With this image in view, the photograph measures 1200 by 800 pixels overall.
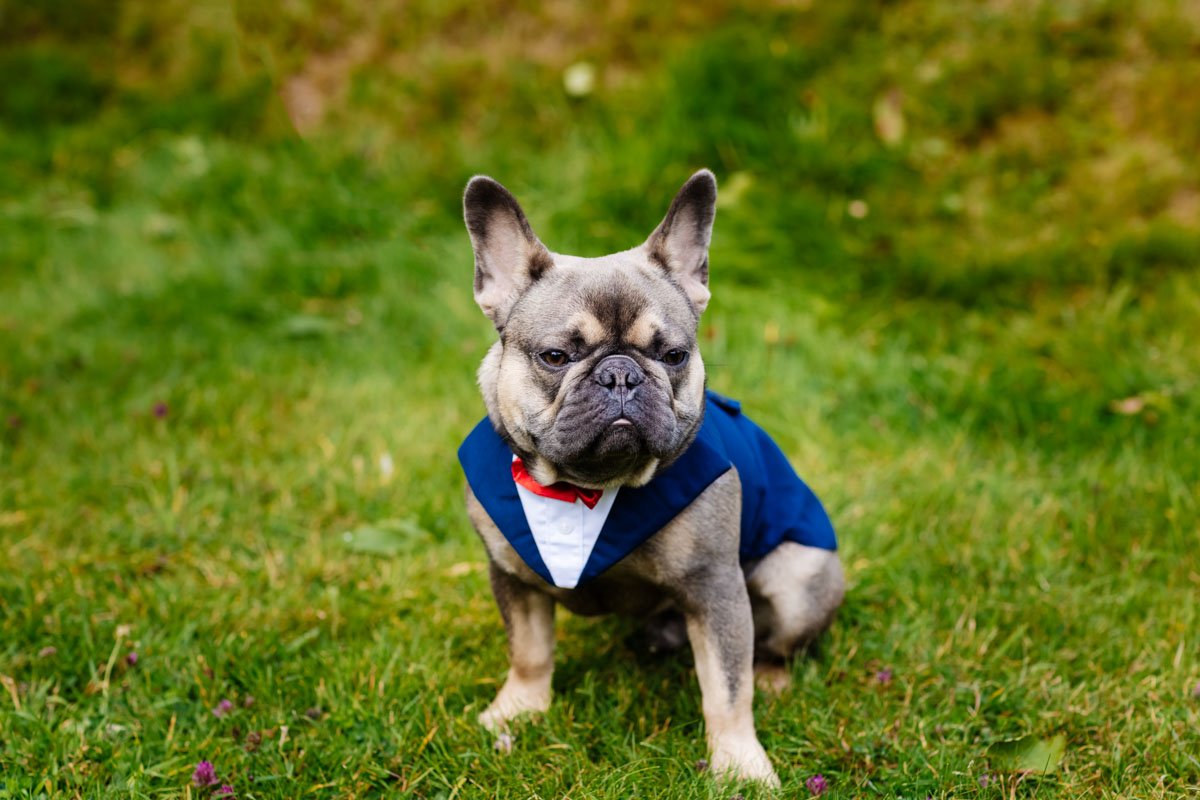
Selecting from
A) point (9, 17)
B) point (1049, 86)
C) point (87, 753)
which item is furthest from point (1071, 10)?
point (9, 17)

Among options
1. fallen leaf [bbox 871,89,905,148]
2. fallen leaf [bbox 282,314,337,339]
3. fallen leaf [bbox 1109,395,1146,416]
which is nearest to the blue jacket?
fallen leaf [bbox 1109,395,1146,416]

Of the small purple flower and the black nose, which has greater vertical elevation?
the black nose

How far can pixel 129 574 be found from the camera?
14.3 feet

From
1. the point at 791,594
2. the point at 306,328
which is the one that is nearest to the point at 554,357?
the point at 791,594

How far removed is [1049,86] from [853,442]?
10.2 ft

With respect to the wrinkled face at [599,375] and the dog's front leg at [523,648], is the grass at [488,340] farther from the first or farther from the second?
the wrinkled face at [599,375]

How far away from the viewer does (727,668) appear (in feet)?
10.8

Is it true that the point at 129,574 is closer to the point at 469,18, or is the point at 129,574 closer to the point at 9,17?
the point at 469,18

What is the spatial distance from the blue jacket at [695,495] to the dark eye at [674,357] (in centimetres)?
29

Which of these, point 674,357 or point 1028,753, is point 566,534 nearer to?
point 674,357

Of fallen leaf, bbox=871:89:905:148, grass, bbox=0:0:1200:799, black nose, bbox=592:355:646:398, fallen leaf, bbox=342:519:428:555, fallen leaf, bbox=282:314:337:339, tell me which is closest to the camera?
black nose, bbox=592:355:646:398

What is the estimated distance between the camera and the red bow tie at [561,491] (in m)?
3.19

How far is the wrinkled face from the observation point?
2.96 m

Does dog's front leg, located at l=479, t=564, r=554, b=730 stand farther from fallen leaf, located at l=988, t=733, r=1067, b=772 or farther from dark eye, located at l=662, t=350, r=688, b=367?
fallen leaf, located at l=988, t=733, r=1067, b=772
